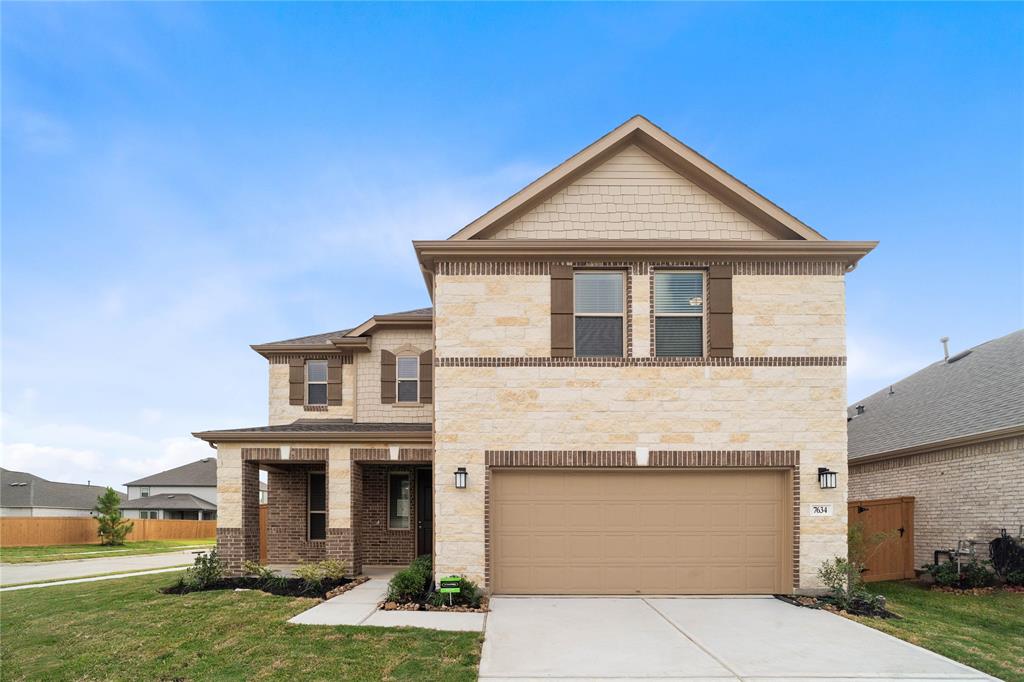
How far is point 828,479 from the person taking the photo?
1152 cm

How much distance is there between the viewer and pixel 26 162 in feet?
58.0

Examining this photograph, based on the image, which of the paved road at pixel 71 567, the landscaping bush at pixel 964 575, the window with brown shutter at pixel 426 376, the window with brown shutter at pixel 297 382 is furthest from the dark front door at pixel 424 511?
the landscaping bush at pixel 964 575

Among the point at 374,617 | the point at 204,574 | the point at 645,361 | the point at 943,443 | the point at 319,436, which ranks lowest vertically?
the point at 204,574

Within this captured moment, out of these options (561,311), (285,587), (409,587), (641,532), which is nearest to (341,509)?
(285,587)

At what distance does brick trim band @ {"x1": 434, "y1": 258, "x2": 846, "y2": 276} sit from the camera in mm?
12031

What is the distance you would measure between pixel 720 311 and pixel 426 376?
7.66 m

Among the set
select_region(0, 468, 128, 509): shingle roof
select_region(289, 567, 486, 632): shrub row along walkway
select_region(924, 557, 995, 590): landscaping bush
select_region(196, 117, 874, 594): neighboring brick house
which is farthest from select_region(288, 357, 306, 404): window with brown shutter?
select_region(0, 468, 128, 509): shingle roof

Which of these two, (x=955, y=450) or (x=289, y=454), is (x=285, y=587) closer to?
(x=289, y=454)

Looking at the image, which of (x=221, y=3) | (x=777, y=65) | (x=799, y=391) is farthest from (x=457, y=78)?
(x=799, y=391)

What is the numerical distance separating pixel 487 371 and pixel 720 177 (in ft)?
18.2

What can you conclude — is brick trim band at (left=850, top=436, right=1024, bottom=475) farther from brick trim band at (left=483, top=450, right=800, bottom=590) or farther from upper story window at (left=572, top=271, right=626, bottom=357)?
upper story window at (left=572, top=271, right=626, bottom=357)

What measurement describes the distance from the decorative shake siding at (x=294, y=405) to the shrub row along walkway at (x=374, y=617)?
676 centimetres

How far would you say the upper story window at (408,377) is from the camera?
1680cm

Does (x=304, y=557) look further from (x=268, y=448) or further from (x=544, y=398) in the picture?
(x=544, y=398)
